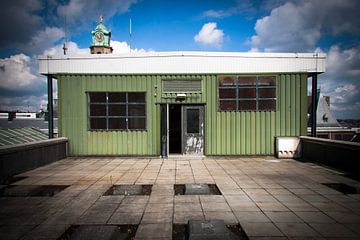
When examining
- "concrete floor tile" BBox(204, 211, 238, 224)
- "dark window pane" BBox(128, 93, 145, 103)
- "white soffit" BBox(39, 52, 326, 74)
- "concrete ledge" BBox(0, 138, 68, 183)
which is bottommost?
"concrete floor tile" BBox(204, 211, 238, 224)

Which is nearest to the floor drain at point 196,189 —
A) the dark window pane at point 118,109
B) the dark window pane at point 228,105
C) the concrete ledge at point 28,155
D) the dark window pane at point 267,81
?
the dark window pane at point 228,105

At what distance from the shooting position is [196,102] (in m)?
11.2

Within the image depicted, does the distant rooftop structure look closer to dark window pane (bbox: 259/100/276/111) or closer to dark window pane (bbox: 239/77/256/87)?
dark window pane (bbox: 239/77/256/87)

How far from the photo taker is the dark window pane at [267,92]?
1126 cm

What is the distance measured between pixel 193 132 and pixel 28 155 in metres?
7.19

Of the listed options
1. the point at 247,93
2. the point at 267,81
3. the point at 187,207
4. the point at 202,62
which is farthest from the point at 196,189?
the point at 267,81

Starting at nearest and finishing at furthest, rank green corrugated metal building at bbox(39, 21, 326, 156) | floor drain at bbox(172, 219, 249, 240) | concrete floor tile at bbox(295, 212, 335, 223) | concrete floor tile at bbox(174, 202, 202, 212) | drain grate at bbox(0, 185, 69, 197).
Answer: floor drain at bbox(172, 219, 249, 240) < concrete floor tile at bbox(295, 212, 335, 223) < concrete floor tile at bbox(174, 202, 202, 212) < drain grate at bbox(0, 185, 69, 197) < green corrugated metal building at bbox(39, 21, 326, 156)

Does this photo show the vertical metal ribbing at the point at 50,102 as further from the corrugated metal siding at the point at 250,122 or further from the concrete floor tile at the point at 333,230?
the concrete floor tile at the point at 333,230

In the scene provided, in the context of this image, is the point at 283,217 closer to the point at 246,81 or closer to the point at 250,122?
the point at 250,122

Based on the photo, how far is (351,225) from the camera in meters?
4.02

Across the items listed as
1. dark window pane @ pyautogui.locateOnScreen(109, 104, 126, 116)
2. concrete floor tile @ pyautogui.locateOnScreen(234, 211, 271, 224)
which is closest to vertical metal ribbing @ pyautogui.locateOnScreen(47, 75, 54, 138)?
dark window pane @ pyautogui.locateOnScreen(109, 104, 126, 116)

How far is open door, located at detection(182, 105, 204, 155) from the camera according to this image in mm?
11234

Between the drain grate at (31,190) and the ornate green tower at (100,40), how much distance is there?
49.8 meters

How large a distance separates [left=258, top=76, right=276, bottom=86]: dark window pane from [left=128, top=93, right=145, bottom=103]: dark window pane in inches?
239
